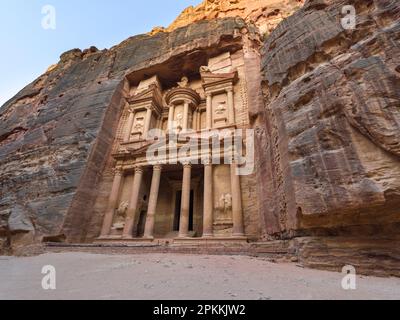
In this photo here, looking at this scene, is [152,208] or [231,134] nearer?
[152,208]

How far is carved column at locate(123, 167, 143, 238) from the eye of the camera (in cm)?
1177

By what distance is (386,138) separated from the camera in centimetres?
467

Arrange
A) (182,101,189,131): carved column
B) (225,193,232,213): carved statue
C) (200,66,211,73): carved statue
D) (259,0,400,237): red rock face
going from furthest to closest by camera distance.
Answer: (200,66,211,73): carved statue
(182,101,189,131): carved column
(225,193,232,213): carved statue
(259,0,400,237): red rock face

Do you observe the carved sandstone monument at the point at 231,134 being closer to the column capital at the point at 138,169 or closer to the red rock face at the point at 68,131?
the red rock face at the point at 68,131

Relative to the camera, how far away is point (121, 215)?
12836 mm

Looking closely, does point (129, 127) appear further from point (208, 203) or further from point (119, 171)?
point (208, 203)

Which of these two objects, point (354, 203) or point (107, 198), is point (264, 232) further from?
point (107, 198)

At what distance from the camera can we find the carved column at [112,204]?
1216 cm

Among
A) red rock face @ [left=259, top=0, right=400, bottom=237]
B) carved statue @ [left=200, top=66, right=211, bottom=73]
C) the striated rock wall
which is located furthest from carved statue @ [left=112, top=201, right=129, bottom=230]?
the striated rock wall

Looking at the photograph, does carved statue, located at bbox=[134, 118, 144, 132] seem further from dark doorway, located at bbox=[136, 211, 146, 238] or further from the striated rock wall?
the striated rock wall

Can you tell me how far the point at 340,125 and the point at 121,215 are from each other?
11790 millimetres

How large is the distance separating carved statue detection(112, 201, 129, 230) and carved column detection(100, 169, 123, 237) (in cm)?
28

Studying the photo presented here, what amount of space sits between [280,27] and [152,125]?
10582mm

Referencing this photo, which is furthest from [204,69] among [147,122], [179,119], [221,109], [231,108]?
[147,122]
